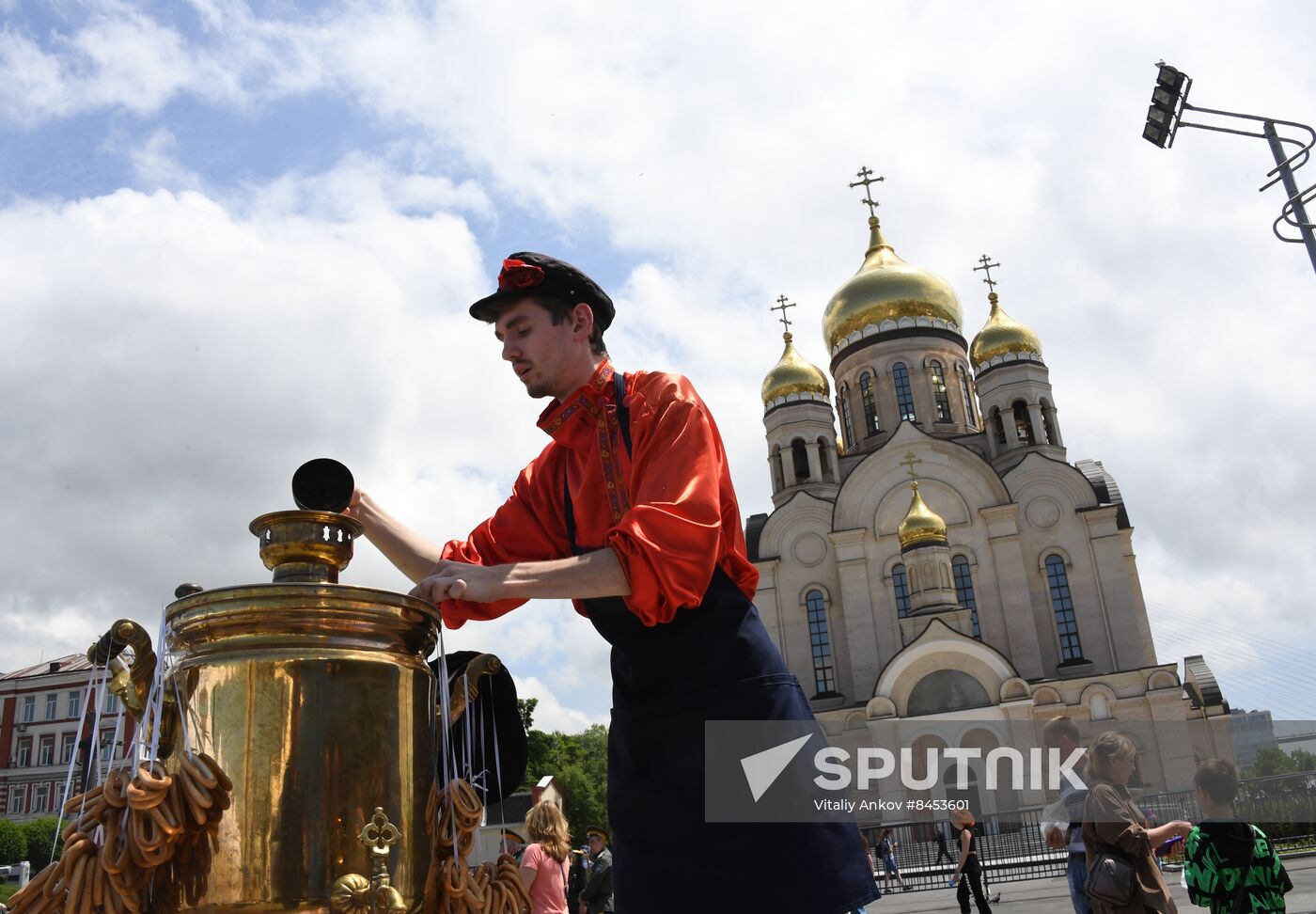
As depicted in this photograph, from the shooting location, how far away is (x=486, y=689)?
6.75 ft

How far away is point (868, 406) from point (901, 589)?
26.1 ft

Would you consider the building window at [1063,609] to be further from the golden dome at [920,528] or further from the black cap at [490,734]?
the black cap at [490,734]

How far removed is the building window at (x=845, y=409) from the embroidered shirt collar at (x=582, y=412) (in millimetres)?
36948

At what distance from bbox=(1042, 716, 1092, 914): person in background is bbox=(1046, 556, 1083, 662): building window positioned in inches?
1073

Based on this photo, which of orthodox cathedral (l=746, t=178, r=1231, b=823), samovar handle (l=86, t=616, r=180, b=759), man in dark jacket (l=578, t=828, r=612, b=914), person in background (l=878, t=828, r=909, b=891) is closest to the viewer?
samovar handle (l=86, t=616, r=180, b=759)

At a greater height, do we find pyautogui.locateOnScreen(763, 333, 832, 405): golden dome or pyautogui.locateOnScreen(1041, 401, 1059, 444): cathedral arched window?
pyautogui.locateOnScreen(763, 333, 832, 405): golden dome

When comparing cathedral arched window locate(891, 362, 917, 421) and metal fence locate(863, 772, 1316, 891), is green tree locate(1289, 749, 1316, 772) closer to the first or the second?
metal fence locate(863, 772, 1316, 891)

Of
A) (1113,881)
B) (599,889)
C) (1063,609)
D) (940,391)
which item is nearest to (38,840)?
(940,391)

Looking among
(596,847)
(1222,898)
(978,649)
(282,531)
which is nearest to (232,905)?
(282,531)

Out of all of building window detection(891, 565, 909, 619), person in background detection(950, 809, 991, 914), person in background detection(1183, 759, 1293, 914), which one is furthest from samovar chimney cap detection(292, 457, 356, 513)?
building window detection(891, 565, 909, 619)

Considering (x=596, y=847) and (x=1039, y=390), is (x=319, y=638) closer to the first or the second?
(x=596, y=847)

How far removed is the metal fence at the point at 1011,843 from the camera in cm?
1335

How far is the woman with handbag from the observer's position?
4988 mm

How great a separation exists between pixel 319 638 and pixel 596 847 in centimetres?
764
